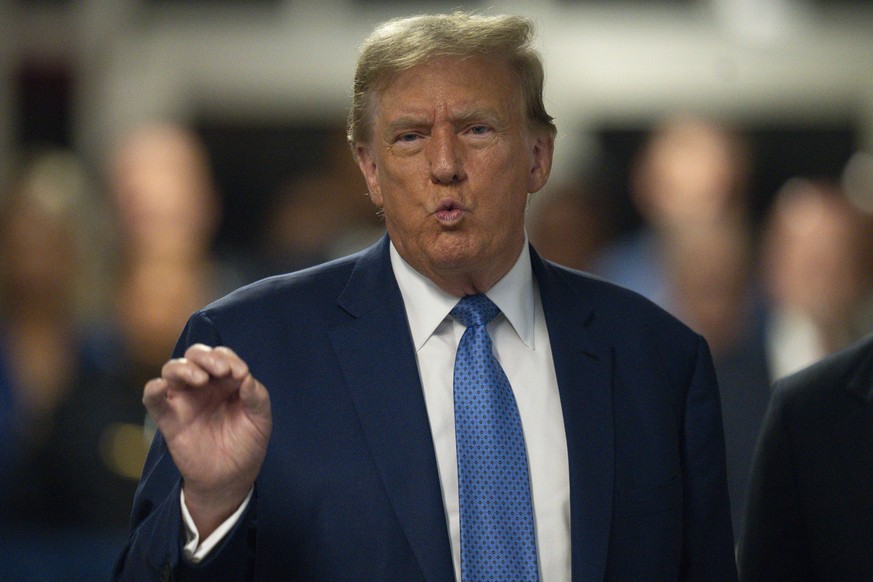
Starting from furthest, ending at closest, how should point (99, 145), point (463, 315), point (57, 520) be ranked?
point (99, 145) < point (57, 520) < point (463, 315)

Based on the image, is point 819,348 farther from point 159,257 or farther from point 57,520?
point 57,520

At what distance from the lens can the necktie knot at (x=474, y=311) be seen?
9.45 ft

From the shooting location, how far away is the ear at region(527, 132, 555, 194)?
300 cm

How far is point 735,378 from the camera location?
4.68 metres

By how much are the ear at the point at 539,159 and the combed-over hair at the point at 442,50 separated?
0.03 m

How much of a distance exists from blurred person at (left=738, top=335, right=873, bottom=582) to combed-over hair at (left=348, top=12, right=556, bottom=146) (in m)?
0.84

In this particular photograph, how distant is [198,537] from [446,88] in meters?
0.97

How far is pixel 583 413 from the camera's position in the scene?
2.82 metres

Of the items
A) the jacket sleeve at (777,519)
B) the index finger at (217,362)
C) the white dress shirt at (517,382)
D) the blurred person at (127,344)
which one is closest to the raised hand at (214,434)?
the index finger at (217,362)

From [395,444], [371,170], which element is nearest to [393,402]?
[395,444]

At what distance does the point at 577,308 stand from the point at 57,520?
1.97 meters

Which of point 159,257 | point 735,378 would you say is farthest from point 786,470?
point 159,257

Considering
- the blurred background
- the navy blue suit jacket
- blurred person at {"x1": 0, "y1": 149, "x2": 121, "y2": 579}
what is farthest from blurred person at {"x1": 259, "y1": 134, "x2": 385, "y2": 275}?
the navy blue suit jacket

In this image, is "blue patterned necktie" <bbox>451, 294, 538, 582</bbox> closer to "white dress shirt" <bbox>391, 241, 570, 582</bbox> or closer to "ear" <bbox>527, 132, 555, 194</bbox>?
"white dress shirt" <bbox>391, 241, 570, 582</bbox>
